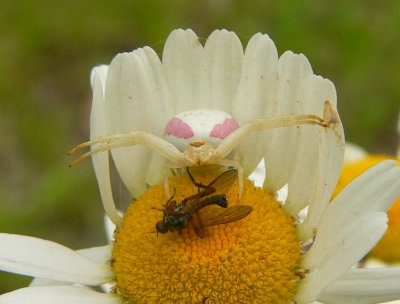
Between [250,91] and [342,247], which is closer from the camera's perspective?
[342,247]

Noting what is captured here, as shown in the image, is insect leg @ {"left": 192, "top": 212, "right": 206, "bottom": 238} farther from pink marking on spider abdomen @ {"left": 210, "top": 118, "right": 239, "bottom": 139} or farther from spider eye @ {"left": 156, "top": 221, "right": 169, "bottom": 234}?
pink marking on spider abdomen @ {"left": 210, "top": 118, "right": 239, "bottom": 139}

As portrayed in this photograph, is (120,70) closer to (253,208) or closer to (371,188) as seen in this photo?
Answer: (253,208)

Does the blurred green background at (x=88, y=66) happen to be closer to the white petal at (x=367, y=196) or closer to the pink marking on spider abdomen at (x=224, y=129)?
the pink marking on spider abdomen at (x=224, y=129)

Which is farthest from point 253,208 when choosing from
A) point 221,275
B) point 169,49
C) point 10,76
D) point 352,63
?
point 10,76

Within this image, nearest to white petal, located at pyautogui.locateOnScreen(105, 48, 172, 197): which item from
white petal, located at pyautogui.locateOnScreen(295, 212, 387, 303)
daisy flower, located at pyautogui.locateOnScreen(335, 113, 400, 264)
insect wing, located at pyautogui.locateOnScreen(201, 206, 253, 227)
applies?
insect wing, located at pyautogui.locateOnScreen(201, 206, 253, 227)

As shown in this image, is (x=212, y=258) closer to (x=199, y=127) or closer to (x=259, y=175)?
(x=199, y=127)
